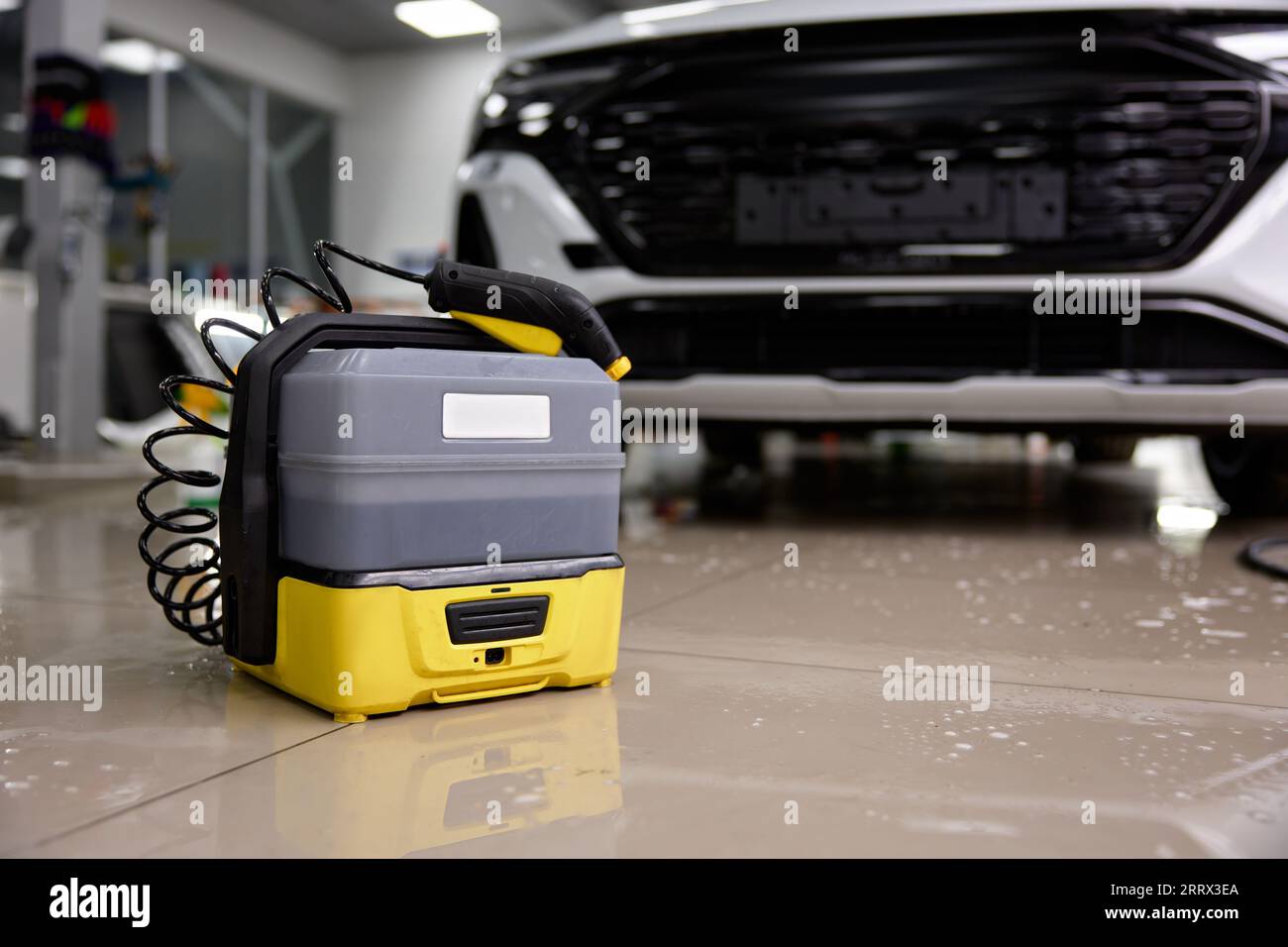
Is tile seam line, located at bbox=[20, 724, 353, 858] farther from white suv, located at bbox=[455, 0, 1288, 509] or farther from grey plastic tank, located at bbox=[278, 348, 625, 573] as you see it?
white suv, located at bbox=[455, 0, 1288, 509]

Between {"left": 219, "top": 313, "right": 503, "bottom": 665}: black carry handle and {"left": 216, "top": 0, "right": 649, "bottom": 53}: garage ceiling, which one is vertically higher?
{"left": 216, "top": 0, "right": 649, "bottom": 53}: garage ceiling

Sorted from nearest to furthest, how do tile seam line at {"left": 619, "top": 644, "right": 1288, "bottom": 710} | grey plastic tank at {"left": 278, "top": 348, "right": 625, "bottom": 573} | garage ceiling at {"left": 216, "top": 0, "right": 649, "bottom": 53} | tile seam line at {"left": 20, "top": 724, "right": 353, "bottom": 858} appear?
tile seam line at {"left": 20, "top": 724, "right": 353, "bottom": 858}
grey plastic tank at {"left": 278, "top": 348, "right": 625, "bottom": 573}
tile seam line at {"left": 619, "top": 644, "right": 1288, "bottom": 710}
garage ceiling at {"left": 216, "top": 0, "right": 649, "bottom": 53}

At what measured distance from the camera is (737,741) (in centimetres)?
83

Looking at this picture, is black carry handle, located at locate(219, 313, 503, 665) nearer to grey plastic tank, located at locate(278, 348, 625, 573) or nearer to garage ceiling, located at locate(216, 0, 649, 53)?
grey plastic tank, located at locate(278, 348, 625, 573)

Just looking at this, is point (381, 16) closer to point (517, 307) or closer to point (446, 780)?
point (517, 307)

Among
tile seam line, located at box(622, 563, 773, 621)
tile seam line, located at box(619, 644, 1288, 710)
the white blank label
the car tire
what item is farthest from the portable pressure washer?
the car tire

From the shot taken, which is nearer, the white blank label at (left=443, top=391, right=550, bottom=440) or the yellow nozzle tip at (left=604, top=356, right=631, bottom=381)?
the white blank label at (left=443, top=391, right=550, bottom=440)

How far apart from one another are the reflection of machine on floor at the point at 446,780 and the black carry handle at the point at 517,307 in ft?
1.09

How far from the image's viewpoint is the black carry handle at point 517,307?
96 centimetres

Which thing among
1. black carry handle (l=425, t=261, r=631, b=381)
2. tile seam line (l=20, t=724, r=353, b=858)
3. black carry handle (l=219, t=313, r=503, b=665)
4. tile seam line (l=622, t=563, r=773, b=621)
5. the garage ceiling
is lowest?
tile seam line (l=622, t=563, r=773, b=621)

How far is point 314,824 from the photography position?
65cm

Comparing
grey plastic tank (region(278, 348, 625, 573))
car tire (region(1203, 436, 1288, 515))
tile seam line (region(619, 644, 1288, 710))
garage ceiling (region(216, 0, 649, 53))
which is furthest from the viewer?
garage ceiling (region(216, 0, 649, 53))

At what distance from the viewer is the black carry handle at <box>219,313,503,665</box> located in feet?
2.95
